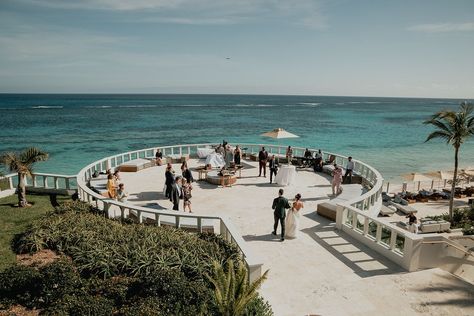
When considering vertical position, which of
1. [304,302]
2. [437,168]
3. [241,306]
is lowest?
[437,168]

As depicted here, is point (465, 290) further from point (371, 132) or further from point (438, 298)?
point (371, 132)

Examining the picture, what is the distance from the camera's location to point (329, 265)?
8.95 m

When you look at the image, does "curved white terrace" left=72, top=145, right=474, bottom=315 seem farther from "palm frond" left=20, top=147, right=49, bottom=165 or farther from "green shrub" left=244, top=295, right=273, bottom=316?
"palm frond" left=20, top=147, right=49, bottom=165

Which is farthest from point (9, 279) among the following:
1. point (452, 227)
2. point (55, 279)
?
point (452, 227)

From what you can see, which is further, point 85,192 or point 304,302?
point 85,192

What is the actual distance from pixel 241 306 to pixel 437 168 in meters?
42.9

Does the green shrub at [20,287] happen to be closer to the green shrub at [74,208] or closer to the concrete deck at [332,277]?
the green shrub at [74,208]

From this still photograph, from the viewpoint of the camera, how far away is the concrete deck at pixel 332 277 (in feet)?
23.5

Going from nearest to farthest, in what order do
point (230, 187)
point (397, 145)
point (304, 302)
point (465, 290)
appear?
point (304, 302) < point (465, 290) < point (230, 187) < point (397, 145)

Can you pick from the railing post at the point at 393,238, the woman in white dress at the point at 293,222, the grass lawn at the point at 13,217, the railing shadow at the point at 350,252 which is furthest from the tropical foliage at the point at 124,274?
the railing post at the point at 393,238

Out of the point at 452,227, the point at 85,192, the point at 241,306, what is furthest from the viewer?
the point at 452,227

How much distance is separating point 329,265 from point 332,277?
625 millimetres

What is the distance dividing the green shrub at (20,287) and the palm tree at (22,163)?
8.33m

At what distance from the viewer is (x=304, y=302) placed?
24.1 ft
